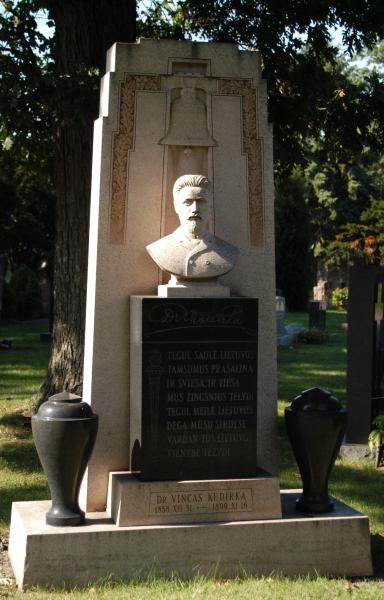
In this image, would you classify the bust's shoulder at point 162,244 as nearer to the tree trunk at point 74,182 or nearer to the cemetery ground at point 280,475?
the cemetery ground at point 280,475

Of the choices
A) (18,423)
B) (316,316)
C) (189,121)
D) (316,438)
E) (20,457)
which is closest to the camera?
(316,438)

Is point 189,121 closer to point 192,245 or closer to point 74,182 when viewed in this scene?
point 192,245

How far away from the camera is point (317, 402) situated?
23.0 feet

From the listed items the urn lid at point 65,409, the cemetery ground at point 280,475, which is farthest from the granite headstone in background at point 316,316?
the urn lid at point 65,409

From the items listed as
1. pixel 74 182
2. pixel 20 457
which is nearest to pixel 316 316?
pixel 74 182

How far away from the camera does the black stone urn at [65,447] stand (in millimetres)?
6410

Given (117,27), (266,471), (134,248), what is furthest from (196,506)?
(117,27)

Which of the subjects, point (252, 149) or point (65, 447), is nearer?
point (65, 447)

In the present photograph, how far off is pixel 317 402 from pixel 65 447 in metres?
1.89

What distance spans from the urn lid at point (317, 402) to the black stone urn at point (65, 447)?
60.5 inches

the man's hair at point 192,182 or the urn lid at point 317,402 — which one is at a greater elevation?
the man's hair at point 192,182

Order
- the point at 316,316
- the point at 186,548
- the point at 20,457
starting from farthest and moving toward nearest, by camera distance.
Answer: the point at 316,316, the point at 20,457, the point at 186,548

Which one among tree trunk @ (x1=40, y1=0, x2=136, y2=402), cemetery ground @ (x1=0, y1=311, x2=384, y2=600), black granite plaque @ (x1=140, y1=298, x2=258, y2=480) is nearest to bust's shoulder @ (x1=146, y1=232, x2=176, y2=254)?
black granite plaque @ (x1=140, y1=298, x2=258, y2=480)
